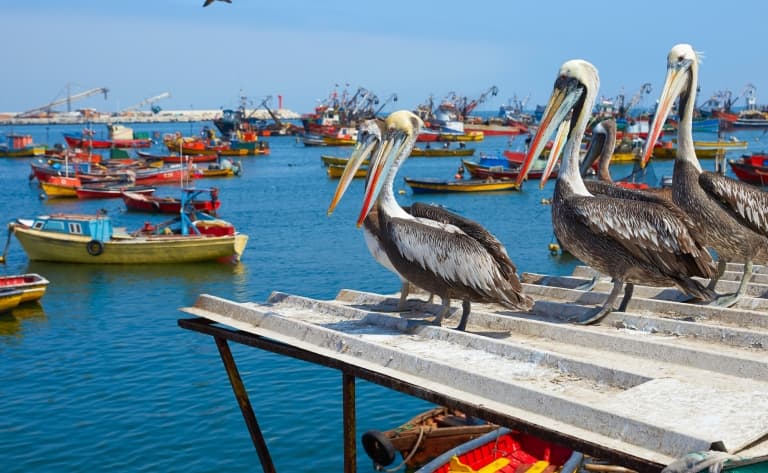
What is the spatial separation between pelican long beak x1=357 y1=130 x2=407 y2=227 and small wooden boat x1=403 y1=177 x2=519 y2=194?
37299 millimetres

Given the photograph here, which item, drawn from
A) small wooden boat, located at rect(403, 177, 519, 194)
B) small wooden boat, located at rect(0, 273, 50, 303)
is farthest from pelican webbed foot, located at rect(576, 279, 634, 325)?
small wooden boat, located at rect(403, 177, 519, 194)

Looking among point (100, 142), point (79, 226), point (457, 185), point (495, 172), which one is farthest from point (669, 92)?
point (100, 142)

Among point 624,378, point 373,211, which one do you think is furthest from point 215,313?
point 624,378

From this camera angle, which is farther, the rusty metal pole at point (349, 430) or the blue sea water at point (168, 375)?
the blue sea water at point (168, 375)

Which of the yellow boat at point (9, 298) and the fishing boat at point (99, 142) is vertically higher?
the fishing boat at point (99, 142)

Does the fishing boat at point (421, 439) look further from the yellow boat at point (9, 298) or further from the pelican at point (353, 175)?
the yellow boat at point (9, 298)

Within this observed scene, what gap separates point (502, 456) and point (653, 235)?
287 cm

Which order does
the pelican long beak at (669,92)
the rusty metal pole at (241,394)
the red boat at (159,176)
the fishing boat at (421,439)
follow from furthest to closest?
the red boat at (159,176) → the fishing boat at (421,439) → the pelican long beak at (669,92) → the rusty metal pole at (241,394)

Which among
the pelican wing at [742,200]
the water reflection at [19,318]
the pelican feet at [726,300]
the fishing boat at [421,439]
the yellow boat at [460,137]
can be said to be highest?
the pelican wing at [742,200]

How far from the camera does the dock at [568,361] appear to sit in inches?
143

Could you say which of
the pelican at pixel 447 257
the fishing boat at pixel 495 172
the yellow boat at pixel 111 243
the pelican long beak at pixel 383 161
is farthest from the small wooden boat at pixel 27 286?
the fishing boat at pixel 495 172

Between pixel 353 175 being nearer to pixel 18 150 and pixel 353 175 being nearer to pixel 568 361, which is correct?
pixel 568 361

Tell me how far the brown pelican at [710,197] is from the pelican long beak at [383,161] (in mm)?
2284

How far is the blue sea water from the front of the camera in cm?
1174
